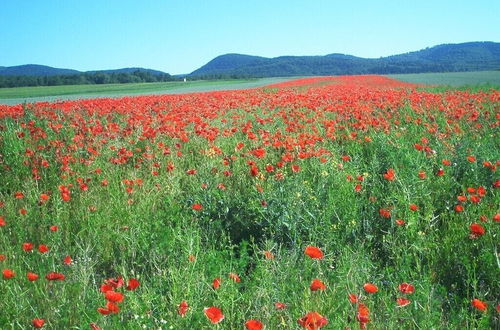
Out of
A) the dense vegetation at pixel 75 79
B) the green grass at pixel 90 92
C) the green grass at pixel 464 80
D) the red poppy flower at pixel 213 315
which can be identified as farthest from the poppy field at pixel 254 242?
the dense vegetation at pixel 75 79

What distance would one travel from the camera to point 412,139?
271 inches

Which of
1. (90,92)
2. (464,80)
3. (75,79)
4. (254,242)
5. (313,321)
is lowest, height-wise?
(254,242)

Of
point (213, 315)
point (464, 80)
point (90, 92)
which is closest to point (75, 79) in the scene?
point (90, 92)

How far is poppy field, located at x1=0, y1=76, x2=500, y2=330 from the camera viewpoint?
2.43 metres

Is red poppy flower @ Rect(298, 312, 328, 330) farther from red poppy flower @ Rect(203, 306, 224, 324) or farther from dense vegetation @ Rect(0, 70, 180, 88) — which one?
dense vegetation @ Rect(0, 70, 180, 88)

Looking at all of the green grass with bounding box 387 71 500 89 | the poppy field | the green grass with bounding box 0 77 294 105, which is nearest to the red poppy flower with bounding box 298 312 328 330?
the poppy field

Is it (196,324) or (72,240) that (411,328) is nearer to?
(196,324)

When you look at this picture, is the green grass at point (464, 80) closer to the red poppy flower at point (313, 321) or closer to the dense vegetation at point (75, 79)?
the red poppy flower at point (313, 321)

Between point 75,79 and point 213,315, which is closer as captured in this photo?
point 213,315

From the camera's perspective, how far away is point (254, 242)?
382cm

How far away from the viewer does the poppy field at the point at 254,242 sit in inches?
95.8

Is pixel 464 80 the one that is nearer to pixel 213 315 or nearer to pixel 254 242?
pixel 254 242

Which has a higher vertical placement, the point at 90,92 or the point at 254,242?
the point at 90,92

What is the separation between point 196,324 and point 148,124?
556 cm
